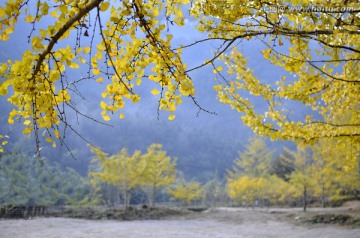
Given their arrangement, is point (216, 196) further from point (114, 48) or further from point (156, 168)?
point (114, 48)

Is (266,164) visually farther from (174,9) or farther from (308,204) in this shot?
(174,9)

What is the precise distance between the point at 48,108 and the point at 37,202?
28009 mm

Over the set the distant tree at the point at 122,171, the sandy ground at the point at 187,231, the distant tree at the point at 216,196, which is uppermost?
the distant tree at the point at 122,171

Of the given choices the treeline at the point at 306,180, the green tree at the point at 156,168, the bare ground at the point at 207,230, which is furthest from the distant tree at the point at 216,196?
the bare ground at the point at 207,230

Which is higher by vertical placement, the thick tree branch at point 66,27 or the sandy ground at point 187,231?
the thick tree branch at point 66,27

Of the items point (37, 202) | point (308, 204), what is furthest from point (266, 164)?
point (37, 202)

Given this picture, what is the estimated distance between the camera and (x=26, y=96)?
5.65ft

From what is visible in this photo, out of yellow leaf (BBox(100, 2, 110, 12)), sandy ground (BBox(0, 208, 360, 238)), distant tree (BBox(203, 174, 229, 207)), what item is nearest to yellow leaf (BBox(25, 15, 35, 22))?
yellow leaf (BBox(100, 2, 110, 12))

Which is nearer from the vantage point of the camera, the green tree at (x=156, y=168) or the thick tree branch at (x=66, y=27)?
the thick tree branch at (x=66, y=27)

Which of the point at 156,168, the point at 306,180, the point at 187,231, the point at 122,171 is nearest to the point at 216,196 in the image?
the point at 156,168

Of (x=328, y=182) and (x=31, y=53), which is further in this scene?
(x=328, y=182)

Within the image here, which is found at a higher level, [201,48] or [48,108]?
[201,48]

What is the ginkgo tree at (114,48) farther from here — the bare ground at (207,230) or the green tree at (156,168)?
the green tree at (156,168)

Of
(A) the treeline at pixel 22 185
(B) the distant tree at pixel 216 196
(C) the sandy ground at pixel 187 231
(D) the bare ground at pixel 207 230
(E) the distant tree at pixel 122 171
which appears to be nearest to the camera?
(C) the sandy ground at pixel 187 231
